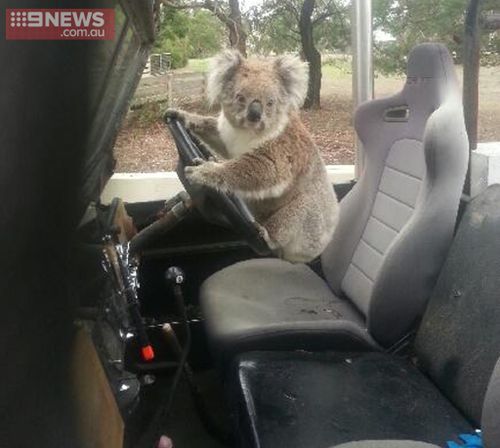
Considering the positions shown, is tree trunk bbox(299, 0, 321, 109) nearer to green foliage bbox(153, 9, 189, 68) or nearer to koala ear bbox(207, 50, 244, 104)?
koala ear bbox(207, 50, 244, 104)

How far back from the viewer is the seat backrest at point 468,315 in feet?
4.42

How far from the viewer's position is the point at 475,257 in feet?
4.82

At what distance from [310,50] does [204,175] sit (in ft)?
1.63

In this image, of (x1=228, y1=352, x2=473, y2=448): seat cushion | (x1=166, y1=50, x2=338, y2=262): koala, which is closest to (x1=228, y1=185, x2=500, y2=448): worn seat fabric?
(x1=228, y1=352, x2=473, y2=448): seat cushion

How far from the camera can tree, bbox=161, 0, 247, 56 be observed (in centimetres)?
138

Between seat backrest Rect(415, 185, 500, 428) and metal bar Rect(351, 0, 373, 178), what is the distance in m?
0.70

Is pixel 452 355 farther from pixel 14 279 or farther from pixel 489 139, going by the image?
pixel 14 279

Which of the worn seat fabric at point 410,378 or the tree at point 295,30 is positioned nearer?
the worn seat fabric at point 410,378

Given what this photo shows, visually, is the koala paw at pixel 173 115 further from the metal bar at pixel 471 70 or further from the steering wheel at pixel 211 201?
the metal bar at pixel 471 70

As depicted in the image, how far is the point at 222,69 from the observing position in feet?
5.50

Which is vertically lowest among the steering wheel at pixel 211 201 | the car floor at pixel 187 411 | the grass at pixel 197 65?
the car floor at pixel 187 411

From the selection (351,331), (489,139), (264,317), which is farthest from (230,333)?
(489,139)

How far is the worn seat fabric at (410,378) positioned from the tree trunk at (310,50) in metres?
0.53

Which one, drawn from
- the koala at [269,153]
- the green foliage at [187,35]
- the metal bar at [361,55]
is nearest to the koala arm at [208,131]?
the koala at [269,153]
